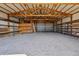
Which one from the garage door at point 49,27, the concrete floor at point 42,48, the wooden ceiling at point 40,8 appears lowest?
the concrete floor at point 42,48

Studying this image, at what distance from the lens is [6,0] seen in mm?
3293

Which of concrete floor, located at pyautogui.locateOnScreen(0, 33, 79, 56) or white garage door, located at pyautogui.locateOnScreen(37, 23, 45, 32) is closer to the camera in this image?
concrete floor, located at pyautogui.locateOnScreen(0, 33, 79, 56)

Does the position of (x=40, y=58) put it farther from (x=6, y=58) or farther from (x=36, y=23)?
(x=36, y=23)

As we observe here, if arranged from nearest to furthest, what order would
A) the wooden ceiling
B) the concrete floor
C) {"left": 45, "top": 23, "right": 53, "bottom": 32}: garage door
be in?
the concrete floor < the wooden ceiling < {"left": 45, "top": 23, "right": 53, "bottom": 32}: garage door

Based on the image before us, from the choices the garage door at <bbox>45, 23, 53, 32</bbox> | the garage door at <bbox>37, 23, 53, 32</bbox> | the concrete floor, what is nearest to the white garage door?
the garage door at <bbox>37, 23, 53, 32</bbox>

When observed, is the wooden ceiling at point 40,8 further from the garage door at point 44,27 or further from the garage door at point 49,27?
the garage door at point 49,27

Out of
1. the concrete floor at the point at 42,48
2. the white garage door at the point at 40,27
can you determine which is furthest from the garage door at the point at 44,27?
the concrete floor at the point at 42,48

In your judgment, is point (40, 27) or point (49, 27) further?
point (49, 27)

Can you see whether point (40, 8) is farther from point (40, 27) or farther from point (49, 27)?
point (49, 27)

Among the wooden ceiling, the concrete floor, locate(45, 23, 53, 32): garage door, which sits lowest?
the concrete floor

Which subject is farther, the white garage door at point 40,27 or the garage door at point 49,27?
the garage door at point 49,27

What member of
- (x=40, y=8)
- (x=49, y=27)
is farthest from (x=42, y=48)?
(x=49, y=27)

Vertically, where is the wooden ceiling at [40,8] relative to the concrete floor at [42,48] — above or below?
above

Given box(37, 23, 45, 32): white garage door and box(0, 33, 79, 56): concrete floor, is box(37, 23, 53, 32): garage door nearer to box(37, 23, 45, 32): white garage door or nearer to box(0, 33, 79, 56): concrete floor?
box(37, 23, 45, 32): white garage door
